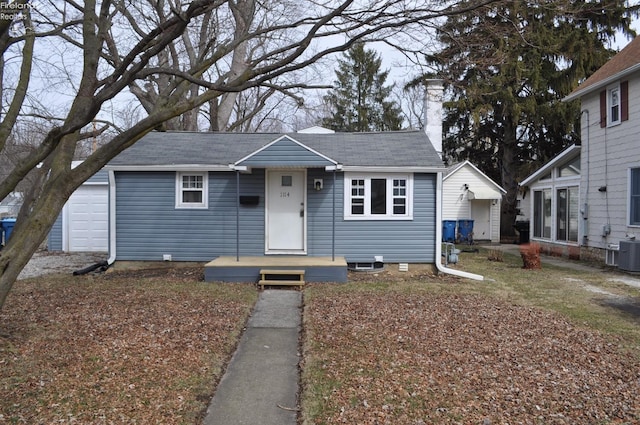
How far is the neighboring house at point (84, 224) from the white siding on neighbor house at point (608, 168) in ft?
48.9

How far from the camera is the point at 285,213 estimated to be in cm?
1084

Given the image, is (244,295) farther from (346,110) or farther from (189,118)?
(346,110)

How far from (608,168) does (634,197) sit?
1372 millimetres

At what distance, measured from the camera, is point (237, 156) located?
11.3 meters

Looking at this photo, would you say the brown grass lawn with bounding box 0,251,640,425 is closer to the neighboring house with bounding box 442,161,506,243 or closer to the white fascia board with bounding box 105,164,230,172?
the white fascia board with bounding box 105,164,230,172

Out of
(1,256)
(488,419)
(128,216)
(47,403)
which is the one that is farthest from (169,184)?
(488,419)

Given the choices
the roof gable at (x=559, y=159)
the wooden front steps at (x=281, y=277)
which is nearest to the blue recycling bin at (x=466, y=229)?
the roof gable at (x=559, y=159)

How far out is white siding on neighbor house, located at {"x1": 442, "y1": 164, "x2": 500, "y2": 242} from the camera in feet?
65.7

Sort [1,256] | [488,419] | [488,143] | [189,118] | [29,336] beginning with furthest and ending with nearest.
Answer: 1. [488,143]
2. [189,118]
3. [29,336]
4. [1,256]
5. [488,419]

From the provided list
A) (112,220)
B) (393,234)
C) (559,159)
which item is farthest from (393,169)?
(559,159)

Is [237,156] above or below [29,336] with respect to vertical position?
above

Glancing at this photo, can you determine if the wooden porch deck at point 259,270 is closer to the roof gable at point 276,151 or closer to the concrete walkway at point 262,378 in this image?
the roof gable at point 276,151

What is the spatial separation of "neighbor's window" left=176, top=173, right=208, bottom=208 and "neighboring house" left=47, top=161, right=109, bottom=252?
18.8 feet

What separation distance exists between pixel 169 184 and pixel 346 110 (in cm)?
2227
